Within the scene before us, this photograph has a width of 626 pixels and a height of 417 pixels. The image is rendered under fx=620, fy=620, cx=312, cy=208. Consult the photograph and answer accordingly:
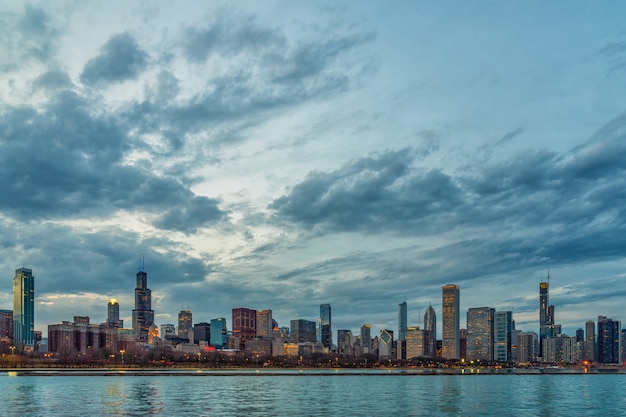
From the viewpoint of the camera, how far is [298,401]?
392 feet

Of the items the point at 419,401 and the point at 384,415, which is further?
the point at 419,401

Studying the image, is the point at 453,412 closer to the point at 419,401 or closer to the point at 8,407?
the point at 419,401

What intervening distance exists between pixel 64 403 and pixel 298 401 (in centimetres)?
4214

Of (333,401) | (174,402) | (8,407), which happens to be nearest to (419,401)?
(333,401)

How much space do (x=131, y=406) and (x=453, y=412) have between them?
170ft

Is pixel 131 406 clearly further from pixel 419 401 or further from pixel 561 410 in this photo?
pixel 561 410

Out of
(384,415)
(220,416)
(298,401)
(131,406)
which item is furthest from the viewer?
(298,401)

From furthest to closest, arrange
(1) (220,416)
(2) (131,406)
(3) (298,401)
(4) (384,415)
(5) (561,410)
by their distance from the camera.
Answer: (3) (298,401), (5) (561,410), (2) (131,406), (4) (384,415), (1) (220,416)

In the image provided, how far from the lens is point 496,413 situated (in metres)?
98.2

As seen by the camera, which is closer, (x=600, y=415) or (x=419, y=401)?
(x=600, y=415)

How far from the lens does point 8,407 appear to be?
97188 millimetres

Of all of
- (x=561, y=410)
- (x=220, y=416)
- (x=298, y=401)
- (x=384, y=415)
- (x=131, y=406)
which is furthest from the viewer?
(x=298, y=401)

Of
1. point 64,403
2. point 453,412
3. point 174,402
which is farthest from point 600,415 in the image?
point 64,403

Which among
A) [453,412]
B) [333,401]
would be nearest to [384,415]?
[453,412]
